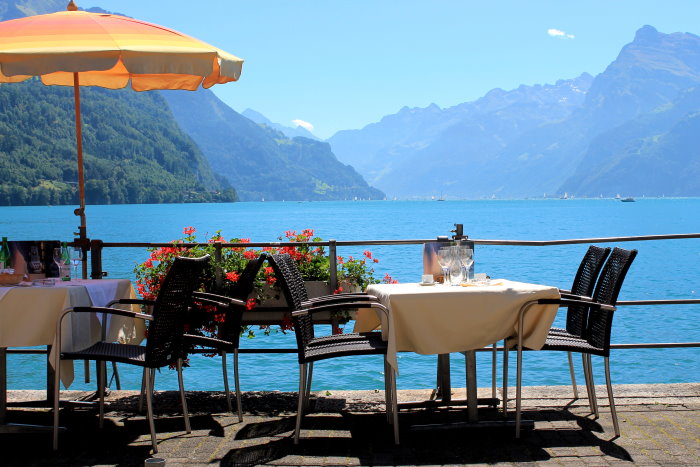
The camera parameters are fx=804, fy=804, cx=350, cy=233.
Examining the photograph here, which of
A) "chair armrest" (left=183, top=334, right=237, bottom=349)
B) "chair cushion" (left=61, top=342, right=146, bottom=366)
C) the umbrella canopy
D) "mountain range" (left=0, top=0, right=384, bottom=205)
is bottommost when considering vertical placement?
"chair armrest" (left=183, top=334, right=237, bottom=349)

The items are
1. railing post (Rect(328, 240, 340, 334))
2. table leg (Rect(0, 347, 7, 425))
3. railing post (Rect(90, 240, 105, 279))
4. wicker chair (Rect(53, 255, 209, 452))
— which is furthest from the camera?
railing post (Rect(328, 240, 340, 334))

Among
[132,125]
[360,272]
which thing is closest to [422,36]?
[132,125]

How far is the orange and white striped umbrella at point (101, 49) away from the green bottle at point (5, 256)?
918mm

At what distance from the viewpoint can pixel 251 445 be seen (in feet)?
12.8

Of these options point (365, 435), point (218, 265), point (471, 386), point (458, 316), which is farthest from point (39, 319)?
point (471, 386)

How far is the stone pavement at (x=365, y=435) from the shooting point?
3623 mm

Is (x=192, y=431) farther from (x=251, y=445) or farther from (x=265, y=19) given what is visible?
(x=265, y=19)

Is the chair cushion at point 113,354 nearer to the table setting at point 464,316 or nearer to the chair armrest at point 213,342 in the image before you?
the chair armrest at point 213,342

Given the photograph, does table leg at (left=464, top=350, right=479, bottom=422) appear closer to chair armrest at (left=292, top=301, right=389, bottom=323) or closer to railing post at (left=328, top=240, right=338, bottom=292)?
chair armrest at (left=292, top=301, right=389, bottom=323)

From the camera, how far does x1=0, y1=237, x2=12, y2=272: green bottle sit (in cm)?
434

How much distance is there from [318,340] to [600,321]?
1.47m

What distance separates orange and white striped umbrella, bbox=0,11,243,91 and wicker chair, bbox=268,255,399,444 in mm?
1241

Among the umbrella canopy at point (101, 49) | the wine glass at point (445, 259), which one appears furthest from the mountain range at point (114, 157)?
the wine glass at point (445, 259)

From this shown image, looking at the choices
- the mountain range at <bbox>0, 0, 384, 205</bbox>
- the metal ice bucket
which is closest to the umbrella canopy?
the metal ice bucket
